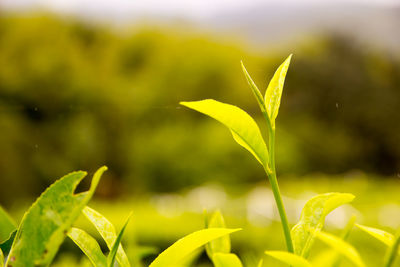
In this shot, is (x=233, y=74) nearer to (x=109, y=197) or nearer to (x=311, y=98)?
(x=311, y=98)

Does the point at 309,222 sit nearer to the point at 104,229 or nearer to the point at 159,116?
the point at 104,229

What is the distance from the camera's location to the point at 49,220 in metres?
0.17

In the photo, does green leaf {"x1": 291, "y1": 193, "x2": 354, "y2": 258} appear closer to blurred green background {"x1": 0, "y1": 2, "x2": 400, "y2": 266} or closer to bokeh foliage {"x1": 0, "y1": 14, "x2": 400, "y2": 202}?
blurred green background {"x1": 0, "y1": 2, "x2": 400, "y2": 266}

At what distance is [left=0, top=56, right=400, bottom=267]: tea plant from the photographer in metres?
0.16

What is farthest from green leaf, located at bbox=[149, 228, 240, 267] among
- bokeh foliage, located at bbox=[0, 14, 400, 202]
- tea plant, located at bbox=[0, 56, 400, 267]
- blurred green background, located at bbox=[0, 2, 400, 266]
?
bokeh foliage, located at bbox=[0, 14, 400, 202]

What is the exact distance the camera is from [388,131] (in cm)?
967

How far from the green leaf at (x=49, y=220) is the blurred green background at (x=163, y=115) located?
7.74m

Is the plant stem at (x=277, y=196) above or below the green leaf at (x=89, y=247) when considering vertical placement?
above

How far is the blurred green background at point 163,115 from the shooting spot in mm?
8703

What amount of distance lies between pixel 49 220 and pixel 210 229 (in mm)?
63

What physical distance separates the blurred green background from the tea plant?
25.2 feet

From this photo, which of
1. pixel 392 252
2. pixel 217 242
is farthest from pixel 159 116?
pixel 392 252

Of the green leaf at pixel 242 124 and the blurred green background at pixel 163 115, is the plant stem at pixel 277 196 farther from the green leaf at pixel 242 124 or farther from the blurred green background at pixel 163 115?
the blurred green background at pixel 163 115

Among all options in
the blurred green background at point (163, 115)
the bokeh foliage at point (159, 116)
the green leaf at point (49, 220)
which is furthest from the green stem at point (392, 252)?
the bokeh foliage at point (159, 116)
